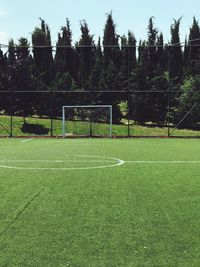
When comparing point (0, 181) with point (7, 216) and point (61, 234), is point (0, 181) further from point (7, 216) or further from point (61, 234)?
point (61, 234)

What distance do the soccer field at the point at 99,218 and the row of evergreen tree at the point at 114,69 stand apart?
24.3 meters

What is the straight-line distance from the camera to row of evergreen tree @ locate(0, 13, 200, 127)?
3528 cm

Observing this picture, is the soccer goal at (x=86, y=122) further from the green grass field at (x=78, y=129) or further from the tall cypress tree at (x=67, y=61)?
the tall cypress tree at (x=67, y=61)

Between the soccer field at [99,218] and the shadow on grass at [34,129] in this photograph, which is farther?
the shadow on grass at [34,129]

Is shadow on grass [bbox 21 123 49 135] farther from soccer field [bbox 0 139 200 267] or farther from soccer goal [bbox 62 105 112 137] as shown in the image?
soccer field [bbox 0 139 200 267]

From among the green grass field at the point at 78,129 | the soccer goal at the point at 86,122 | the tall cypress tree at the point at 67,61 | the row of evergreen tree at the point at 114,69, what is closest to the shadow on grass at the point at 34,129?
the green grass field at the point at 78,129

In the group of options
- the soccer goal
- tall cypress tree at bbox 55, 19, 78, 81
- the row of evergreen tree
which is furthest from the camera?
tall cypress tree at bbox 55, 19, 78, 81

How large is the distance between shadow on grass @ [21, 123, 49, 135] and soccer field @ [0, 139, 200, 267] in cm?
2155

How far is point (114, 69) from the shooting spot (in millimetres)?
39375

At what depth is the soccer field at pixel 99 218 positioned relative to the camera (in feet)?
13.8

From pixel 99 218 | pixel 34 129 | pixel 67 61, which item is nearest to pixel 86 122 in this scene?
pixel 34 129

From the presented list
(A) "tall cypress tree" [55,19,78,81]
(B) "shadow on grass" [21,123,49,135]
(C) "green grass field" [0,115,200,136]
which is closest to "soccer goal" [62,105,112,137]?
(C) "green grass field" [0,115,200,136]

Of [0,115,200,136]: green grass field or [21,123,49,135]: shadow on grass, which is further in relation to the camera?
[21,123,49,135]: shadow on grass

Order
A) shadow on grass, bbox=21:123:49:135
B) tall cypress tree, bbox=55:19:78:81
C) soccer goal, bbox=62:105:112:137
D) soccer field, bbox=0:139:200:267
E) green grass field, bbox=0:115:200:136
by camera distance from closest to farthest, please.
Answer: soccer field, bbox=0:139:200:267, soccer goal, bbox=62:105:112:137, green grass field, bbox=0:115:200:136, shadow on grass, bbox=21:123:49:135, tall cypress tree, bbox=55:19:78:81
